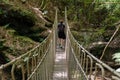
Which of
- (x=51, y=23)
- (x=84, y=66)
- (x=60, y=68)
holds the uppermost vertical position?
(x=51, y=23)

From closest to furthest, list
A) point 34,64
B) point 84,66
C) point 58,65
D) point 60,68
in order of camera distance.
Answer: point 34,64, point 84,66, point 60,68, point 58,65

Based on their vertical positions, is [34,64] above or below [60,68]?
above

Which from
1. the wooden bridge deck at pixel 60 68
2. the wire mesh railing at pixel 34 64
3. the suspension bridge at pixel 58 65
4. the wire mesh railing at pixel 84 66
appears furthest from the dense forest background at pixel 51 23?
the wire mesh railing at pixel 84 66

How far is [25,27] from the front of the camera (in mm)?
10211

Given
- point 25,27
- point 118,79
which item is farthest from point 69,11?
point 118,79

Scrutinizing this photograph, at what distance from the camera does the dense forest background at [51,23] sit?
8.09 metres

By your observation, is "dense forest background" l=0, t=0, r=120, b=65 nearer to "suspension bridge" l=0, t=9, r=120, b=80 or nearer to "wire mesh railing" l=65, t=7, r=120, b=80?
"suspension bridge" l=0, t=9, r=120, b=80

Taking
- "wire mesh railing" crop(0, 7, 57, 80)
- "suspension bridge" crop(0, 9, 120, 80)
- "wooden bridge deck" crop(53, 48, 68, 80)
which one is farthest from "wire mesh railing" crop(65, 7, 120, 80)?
"wooden bridge deck" crop(53, 48, 68, 80)

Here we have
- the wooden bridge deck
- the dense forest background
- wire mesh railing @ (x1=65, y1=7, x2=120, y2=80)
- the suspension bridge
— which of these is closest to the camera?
wire mesh railing @ (x1=65, y1=7, x2=120, y2=80)

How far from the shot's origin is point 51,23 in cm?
1207

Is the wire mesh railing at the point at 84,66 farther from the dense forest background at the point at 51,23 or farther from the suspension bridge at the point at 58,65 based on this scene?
the dense forest background at the point at 51,23

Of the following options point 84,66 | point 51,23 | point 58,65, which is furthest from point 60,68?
point 51,23

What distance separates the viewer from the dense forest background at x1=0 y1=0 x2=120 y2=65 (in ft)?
26.6

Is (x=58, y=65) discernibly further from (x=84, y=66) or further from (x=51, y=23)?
(x=84, y=66)
